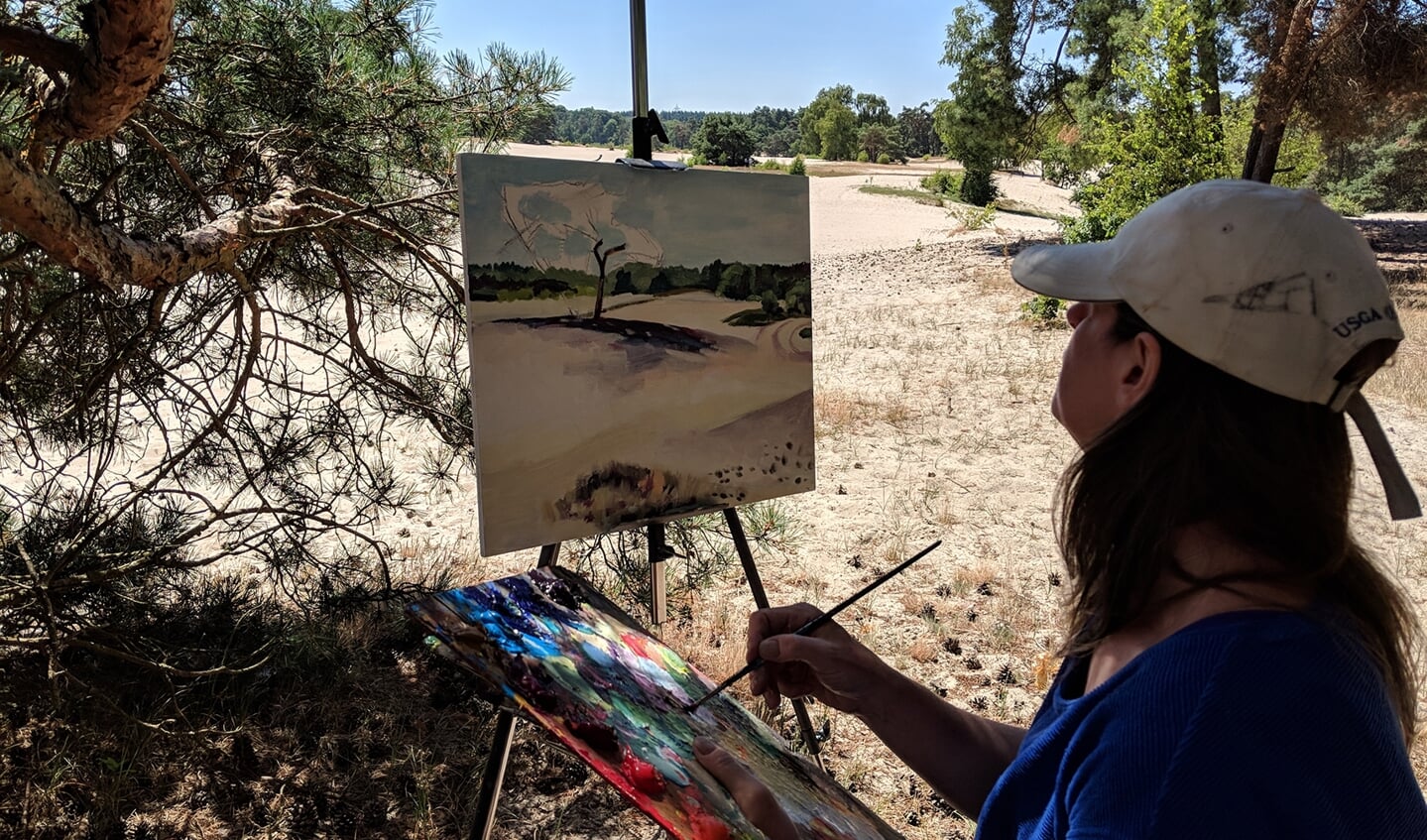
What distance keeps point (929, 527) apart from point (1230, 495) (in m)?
3.16

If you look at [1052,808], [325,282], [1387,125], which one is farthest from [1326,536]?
[1387,125]

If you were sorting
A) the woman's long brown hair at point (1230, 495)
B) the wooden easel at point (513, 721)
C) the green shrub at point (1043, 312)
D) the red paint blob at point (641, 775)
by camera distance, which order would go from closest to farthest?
the woman's long brown hair at point (1230, 495)
the red paint blob at point (641, 775)
the wooden easel at point (513, 721)
the green shrub at point (1043, 312)

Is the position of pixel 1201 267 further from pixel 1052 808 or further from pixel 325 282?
pixel 325 282

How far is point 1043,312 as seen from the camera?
8.09m

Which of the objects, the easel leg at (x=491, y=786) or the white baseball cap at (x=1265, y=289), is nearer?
the white baseball cap at (x=1265, y=289)

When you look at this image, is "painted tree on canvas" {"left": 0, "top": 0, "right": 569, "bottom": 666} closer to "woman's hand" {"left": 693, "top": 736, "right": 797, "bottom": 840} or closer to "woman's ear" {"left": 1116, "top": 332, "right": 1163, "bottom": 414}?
"woman's hand" {"left": 693, "top": 736, "right": 797, "bottom": 840}

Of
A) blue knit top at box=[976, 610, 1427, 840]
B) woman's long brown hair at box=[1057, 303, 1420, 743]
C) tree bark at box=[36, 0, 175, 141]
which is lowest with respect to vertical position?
blue knit top at box=[976, 610, 1427, 840]

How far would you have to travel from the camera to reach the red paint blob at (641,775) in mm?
1054

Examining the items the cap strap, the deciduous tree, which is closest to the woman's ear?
the cap strap

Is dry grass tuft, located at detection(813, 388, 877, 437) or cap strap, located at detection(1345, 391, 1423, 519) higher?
cap strap, located at detection(1345, 391, 1423, 519)

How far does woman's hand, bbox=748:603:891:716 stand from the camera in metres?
1.17

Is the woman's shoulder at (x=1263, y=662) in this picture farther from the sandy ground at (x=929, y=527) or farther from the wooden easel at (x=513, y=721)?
the wooden easel at (x=513, y=721)

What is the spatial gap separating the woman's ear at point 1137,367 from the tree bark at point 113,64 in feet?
4.01

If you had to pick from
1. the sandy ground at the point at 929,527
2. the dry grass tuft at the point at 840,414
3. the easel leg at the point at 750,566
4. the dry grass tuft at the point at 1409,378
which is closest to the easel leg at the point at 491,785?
the easel leg at the point at 750,566
